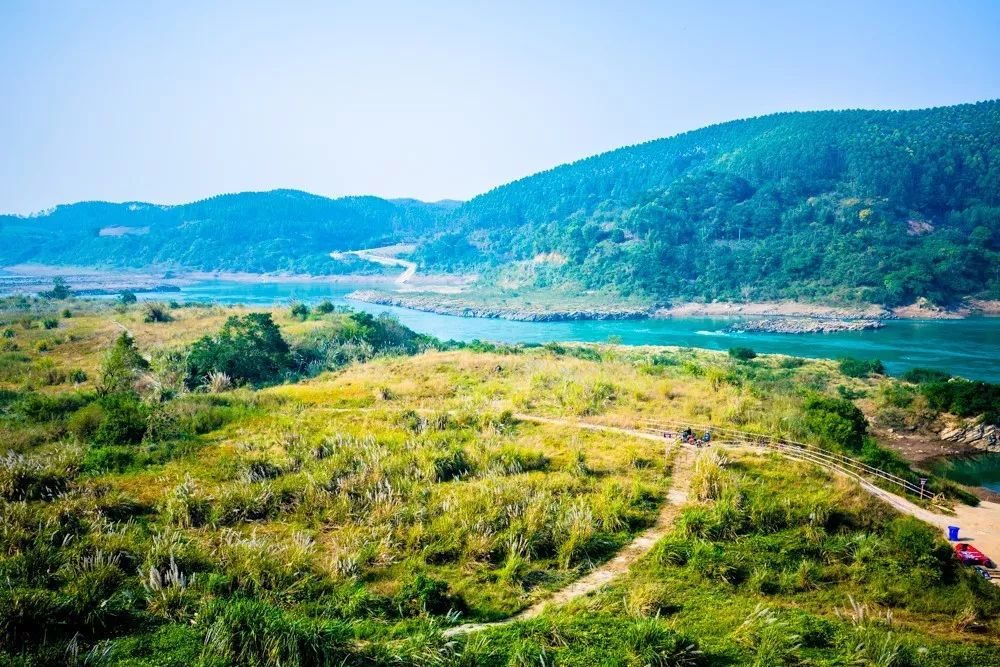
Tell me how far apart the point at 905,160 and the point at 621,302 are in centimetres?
11543

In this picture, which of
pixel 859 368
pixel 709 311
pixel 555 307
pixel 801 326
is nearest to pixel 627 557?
pixel 859 368

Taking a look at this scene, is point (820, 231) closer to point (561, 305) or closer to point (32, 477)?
Result: point (561, 305)

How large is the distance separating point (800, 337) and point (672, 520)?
8806 centimetres

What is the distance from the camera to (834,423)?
77.3 ft

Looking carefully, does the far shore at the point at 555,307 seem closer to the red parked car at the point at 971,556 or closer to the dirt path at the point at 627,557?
the dirt path at the point at 627,557

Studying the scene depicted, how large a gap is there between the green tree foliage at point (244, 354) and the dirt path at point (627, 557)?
25.3 meters

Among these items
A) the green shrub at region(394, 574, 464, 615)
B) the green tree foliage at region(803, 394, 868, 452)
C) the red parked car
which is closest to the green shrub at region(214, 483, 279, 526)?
the green shrub at region(394, 574, 464, 615)

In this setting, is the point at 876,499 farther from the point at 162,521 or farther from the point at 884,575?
the point at 162,521

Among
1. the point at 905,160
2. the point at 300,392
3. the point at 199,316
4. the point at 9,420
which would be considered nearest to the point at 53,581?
the point at 9,420

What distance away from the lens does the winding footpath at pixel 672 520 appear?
1064 centimetres

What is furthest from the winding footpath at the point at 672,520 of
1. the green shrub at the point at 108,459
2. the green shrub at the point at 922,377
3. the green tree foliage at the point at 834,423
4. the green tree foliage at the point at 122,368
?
the green shrub at the point at 922,377

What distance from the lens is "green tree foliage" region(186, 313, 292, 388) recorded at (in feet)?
108

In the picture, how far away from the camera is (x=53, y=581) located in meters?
8.98

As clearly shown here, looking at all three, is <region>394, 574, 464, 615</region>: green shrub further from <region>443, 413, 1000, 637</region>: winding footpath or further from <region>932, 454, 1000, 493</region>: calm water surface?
<region>932, 454, 1000, 493</region>: calm water surface
